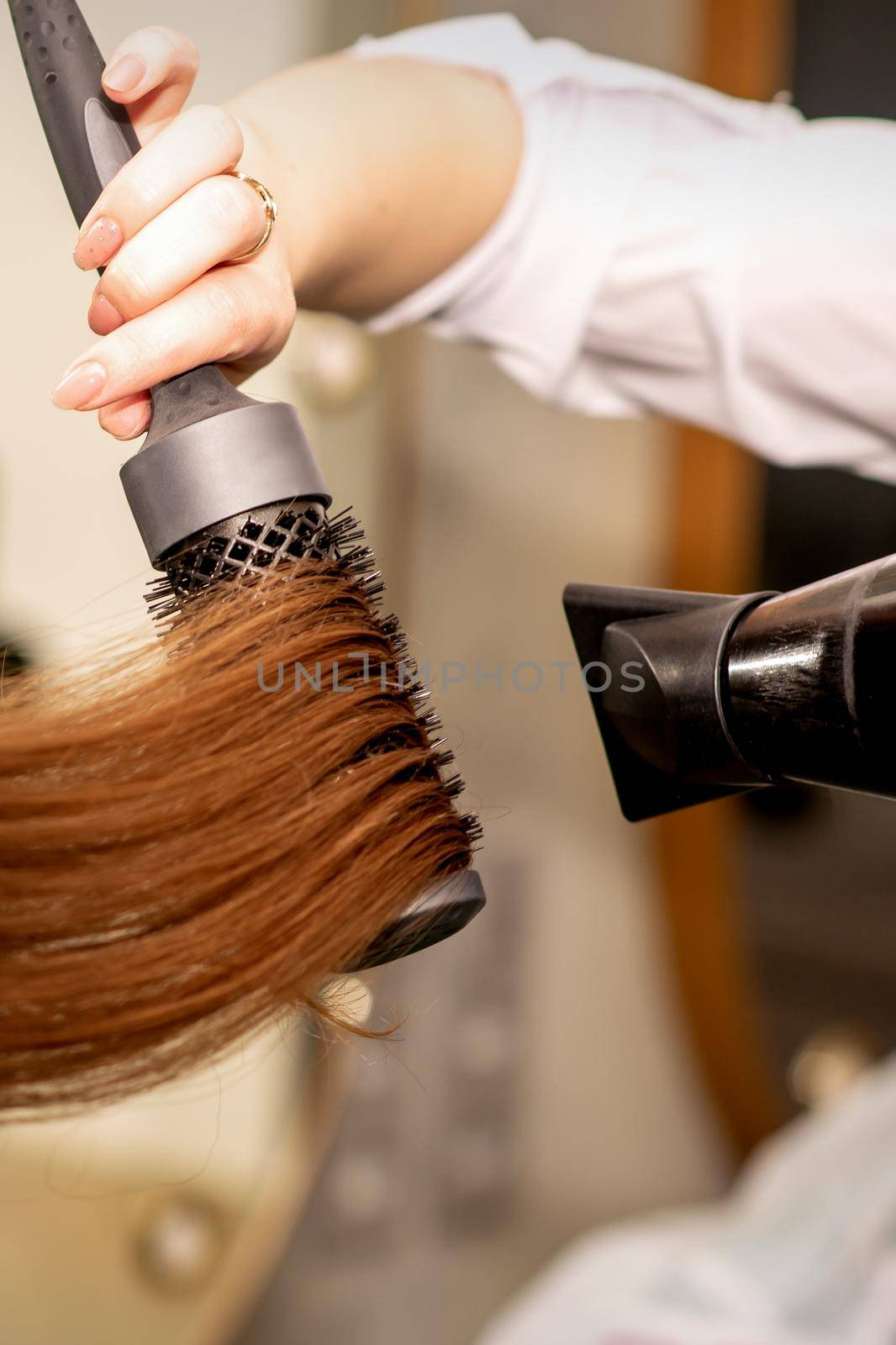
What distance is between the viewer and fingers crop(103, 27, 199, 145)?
0.23m

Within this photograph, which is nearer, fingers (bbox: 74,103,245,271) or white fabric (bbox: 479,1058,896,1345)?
fingers (bbox: 74,103,245,271)

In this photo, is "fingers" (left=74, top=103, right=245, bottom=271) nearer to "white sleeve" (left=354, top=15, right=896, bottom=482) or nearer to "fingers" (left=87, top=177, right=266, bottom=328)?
"fingers" (left=87, top=177, right=266, bottom=328)

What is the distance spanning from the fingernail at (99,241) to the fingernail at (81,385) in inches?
0.9

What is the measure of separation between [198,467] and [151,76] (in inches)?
3.7

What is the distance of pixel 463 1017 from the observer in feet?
2.63

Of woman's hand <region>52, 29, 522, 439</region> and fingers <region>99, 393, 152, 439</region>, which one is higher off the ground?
woman's hand <region>52, 29, 522, 439</region>

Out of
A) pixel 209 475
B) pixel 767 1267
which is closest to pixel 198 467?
pixel 209 475

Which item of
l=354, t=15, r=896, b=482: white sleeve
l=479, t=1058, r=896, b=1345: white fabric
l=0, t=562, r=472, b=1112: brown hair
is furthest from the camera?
l=479, t=1058, r=896, b=1345: white fabric

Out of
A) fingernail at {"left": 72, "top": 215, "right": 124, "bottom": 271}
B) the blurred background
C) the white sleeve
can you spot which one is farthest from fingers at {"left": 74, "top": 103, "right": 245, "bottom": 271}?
the blurred background

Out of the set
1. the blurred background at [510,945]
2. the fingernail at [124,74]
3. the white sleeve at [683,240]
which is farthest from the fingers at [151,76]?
the blurred background at [510,945]

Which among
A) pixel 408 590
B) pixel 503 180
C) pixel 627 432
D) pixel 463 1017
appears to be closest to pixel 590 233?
pixel 503 180

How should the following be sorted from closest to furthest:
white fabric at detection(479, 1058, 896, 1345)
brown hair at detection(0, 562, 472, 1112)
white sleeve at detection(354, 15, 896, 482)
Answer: brown hair at detection(0, 562, 472, 1112)
white sleeve at detection(354, 15, 896, 482)
white fabric at detection(479, 1058, 896, 1345)

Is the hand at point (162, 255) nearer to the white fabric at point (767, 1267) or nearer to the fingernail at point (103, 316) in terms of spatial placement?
the fingernail at point (103, 316)

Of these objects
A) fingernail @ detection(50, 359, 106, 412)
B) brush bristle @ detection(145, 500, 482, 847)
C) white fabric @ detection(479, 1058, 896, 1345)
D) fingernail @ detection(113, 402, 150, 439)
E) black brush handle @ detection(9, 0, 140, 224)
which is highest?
black brush handle @ detection(9, 0, 140, 224)
